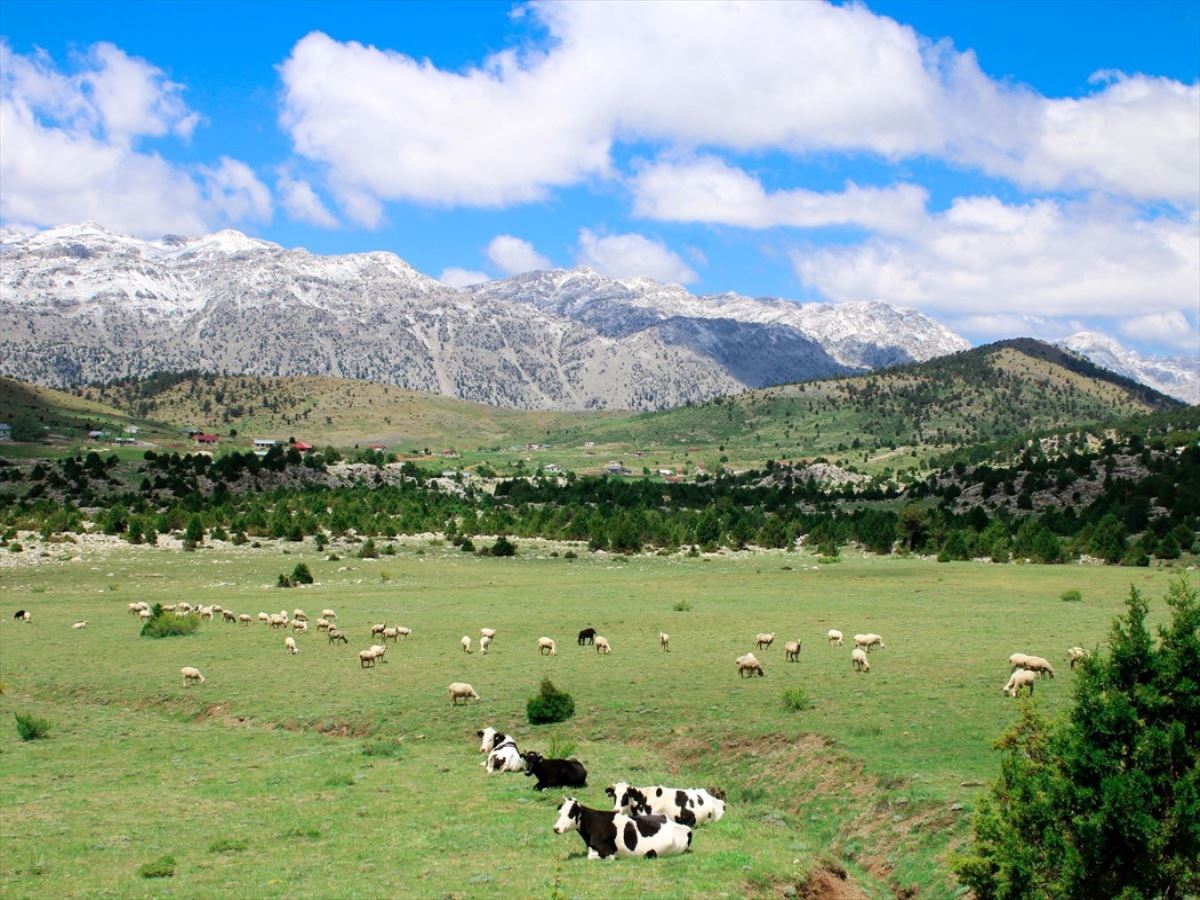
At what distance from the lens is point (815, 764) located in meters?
22.5

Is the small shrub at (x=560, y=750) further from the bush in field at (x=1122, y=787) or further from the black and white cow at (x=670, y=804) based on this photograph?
the bush in field at (x=1122, y=787)

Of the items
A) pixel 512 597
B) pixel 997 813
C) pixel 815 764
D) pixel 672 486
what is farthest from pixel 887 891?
pixel 672 486

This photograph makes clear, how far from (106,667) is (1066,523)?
9900 centimetres

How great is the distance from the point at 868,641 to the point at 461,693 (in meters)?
16.0

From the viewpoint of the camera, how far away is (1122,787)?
12336 millimetres

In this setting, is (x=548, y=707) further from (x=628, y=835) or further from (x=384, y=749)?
(x=628, y=835)

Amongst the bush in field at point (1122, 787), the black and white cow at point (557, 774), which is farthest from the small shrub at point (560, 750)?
the bush in field at point (1122, 787)

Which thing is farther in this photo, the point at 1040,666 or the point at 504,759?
the point at 1040,666

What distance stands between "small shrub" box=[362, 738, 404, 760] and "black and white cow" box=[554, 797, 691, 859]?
9.73 metres

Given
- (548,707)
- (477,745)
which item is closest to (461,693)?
(548,707)

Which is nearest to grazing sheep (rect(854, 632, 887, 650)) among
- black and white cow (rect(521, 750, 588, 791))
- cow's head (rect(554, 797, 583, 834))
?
black and white cow (rect(521, 750, 588, 791))

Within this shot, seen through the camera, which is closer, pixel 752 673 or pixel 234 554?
pixel 752 673

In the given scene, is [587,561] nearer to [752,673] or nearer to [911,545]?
[911,545]

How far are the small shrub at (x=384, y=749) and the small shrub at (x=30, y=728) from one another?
10252mm
